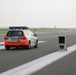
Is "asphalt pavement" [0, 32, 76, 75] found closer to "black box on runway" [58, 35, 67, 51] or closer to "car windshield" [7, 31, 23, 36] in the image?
"black box on runway" [58, 35, 67, 51]

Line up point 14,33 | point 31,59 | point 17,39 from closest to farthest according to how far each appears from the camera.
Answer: point 31,59, point 17,39, point 14,33

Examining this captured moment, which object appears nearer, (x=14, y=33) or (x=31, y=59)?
(x=31, y=59)

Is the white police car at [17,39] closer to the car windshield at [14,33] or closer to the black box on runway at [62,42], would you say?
the car windshield at [14,33]

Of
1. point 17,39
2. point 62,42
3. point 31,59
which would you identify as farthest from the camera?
point 17,39

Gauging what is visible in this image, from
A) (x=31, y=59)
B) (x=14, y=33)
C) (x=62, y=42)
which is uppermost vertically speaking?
(x=14, y=33)

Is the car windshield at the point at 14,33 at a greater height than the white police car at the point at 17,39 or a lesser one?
greater

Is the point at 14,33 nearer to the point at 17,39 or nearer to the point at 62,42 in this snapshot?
the point at 17,39

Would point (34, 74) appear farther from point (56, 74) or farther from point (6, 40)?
point (6, 40)

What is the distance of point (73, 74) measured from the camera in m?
11.8

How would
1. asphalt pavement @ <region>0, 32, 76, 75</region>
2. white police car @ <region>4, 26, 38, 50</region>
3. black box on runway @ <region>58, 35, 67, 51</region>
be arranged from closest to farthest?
asphalt pavement @ <region>0, 32, 76, 75</region>, black box on runway @ <region>58, 35, 67, 51</region>, white police car @ <region>4, 26, 38, 50</region>

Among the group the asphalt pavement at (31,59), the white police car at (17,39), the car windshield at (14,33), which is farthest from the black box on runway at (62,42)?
the car windshield at (14,33)

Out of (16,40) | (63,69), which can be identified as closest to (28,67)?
(63,69)

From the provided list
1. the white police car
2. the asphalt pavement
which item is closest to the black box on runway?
the asphalt pavement

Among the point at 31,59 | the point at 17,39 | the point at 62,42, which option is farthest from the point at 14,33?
the point at 31,59
